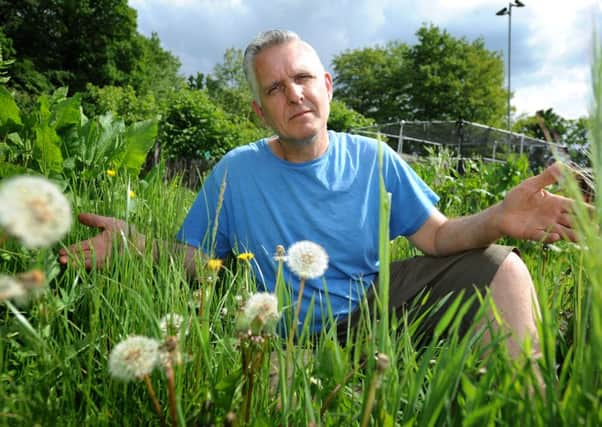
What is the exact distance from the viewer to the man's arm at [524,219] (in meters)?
1.76

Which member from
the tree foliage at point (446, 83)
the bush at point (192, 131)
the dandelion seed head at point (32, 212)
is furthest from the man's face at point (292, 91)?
the tree foliage at point (446, 83)

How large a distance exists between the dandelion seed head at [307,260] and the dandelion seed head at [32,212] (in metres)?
0.43

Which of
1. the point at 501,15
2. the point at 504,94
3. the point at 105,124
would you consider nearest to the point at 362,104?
the point at 504,94

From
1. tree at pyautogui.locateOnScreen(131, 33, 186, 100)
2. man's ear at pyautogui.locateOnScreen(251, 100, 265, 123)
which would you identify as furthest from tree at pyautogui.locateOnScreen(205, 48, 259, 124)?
man's ear at pyautogui.locateOnScreen(251, 100, 265, 123)

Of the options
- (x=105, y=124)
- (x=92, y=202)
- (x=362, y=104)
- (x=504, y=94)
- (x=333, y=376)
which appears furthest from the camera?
(x=362, y=104)

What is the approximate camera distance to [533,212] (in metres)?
1.85

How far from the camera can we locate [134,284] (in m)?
1.40

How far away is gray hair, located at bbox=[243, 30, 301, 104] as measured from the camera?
99.0 inches

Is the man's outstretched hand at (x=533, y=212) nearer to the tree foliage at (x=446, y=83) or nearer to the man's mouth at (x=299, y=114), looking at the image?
the man's mouth at (x=299, y=114)

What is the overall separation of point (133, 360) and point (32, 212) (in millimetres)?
274

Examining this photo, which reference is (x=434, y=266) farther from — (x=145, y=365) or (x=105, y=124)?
(x=105, y=124)

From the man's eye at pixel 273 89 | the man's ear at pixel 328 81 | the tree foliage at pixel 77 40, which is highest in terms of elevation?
the tree foliage at pixel 77 40

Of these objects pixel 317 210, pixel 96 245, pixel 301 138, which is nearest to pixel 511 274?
pixel 317 210

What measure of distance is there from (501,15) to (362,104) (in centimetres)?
3035
